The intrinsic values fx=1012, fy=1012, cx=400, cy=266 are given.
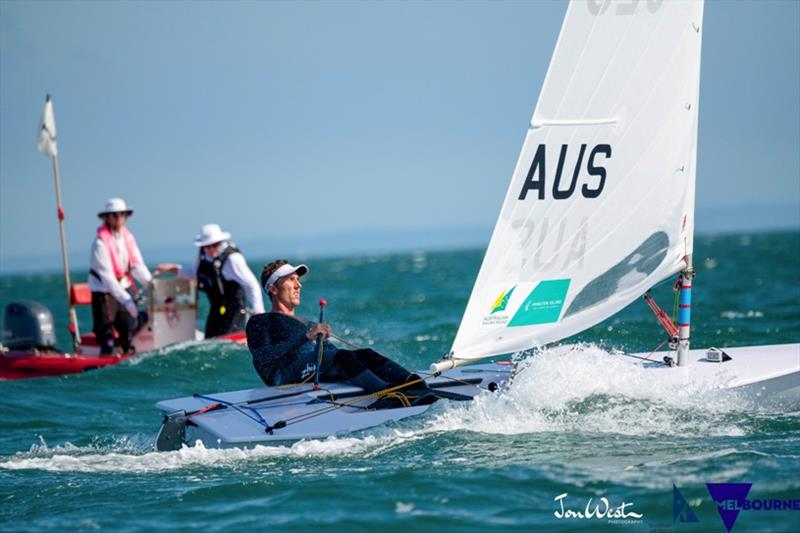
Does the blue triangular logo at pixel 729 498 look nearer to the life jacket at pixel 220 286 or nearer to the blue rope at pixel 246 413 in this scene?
the blue rope at pixel 246 413

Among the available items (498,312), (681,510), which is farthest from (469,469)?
(498,312)

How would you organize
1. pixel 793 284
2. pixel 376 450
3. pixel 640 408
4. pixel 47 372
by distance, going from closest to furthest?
pixel 376 450, pixel 640 408, pixel 47 372, pixel 793 284

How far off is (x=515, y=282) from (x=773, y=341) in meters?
5.97

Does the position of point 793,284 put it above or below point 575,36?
below

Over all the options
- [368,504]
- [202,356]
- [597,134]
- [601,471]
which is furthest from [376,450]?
[202,356]

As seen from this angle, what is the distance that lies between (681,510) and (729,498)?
28cm

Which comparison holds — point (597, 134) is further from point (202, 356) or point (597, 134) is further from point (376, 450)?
point (202, 356)

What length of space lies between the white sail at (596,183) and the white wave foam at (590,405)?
0.90 feet

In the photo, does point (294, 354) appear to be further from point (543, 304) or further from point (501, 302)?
point (543, 304)

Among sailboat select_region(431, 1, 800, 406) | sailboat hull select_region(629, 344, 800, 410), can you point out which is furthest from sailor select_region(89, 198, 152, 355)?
sailboat hull select_region(629, 344, 800, 410)

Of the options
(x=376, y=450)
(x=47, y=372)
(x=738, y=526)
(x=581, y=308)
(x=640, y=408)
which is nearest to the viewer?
(x=738, y=526)

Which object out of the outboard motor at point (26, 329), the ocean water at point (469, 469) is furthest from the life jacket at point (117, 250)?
the ocean water at point (469, 469)

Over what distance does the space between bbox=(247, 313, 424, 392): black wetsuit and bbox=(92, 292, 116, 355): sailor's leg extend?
4956 millimetres

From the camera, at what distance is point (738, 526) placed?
4438 mm
